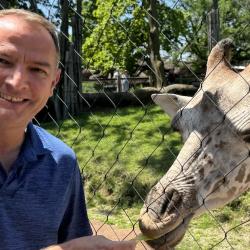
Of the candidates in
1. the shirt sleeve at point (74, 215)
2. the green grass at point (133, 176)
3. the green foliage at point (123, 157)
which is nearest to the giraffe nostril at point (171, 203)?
the green grass at point (133, 176)

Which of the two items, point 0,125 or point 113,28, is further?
point 113,28

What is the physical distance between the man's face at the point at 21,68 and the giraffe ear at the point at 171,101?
1.92 metres

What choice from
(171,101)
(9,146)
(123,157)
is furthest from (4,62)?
(123,157)

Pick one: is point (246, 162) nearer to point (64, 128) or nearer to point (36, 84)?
point (36, 84)

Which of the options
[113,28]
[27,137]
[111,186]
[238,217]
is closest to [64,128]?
[111,186]

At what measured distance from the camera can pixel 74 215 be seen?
1.76 metres

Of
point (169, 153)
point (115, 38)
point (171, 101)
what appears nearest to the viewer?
point (171, 101)

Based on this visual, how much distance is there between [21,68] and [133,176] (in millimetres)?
5183

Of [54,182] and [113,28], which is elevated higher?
[54,182]

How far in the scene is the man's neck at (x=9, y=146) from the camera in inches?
63.7

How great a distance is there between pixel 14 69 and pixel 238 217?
432 cm

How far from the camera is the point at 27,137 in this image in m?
1.71

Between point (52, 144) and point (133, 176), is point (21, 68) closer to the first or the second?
point (52, 144)

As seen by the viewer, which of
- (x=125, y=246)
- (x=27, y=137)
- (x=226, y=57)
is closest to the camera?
(x=125, y=246)
